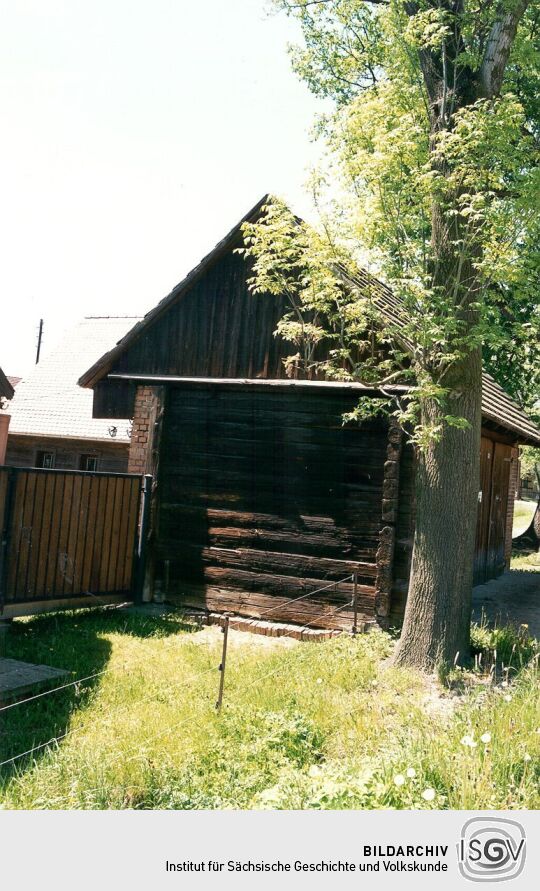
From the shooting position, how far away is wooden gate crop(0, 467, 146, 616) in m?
9.67

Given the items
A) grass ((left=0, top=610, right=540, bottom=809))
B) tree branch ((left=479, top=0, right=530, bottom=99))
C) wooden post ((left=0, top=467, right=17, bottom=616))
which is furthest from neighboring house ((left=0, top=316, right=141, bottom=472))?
tree branch ((left=479, top=0, right=530, bottom=99))

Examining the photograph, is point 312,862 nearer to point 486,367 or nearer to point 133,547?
point 133,547

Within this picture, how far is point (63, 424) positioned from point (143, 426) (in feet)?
33.6

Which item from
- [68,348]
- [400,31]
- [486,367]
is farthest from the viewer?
[68,348]

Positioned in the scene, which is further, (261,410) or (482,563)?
(482,563)

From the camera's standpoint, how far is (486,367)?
654 inches

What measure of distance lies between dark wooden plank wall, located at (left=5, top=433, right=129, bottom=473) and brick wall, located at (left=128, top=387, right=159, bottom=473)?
810cm

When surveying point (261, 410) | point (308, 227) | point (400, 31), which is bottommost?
point (261, 410)

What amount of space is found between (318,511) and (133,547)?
2923mm

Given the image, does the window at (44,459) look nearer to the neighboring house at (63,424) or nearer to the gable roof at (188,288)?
Result: the neighboring house at (63,424)

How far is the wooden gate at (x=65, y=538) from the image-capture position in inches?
381

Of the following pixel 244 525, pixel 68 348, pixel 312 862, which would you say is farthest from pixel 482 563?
pixel 68 348

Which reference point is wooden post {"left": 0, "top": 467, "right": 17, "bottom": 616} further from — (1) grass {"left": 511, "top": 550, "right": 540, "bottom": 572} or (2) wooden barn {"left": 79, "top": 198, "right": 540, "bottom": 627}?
(1) grass {"left": 511, "top": 550, "right": 540, "bottom": 572}

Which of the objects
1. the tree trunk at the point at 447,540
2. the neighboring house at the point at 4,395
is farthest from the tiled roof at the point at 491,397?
the neighboring house at the point at 4,395
